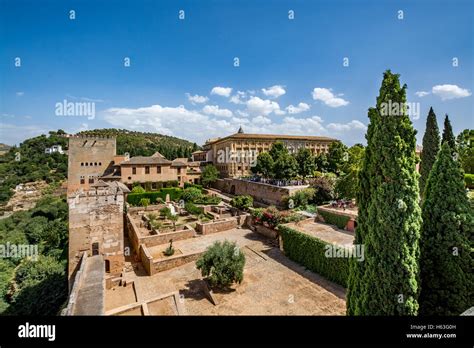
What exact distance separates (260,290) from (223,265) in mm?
2035

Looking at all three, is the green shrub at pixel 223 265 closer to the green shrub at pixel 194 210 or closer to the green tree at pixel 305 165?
the green shrub at pixel 194 210

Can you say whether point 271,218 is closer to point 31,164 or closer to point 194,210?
point 194,210

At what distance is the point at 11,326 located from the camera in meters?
3.04

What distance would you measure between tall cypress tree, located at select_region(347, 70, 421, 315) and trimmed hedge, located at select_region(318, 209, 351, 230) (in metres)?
11.9

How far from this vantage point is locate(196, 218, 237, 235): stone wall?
60.2 ft

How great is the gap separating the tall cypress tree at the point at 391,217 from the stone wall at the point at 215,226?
14069 millimetres

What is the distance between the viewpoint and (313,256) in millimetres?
12055

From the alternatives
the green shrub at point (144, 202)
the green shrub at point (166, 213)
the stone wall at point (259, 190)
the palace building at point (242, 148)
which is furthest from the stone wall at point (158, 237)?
the palace building at point (242, 148)

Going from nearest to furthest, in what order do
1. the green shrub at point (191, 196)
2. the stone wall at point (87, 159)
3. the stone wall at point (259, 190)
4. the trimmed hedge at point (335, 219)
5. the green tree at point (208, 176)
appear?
the trimmed hedge at point (335, 219) < the stone wall at point (259, 190) < the green shrub at point (191, 196) < the stone wall at point (87, 159) < the green tree at point (208, 176)

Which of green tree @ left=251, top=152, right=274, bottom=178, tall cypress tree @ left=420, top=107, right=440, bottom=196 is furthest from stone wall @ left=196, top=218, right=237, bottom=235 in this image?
tall cypress tree @ left=420, top=107, right=440, bottom=196

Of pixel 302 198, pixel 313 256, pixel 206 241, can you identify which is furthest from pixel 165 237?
pixel 302 198

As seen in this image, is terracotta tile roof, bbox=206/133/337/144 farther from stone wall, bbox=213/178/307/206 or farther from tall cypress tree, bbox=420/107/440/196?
tall cypress tree, bbox=420/107/440/196

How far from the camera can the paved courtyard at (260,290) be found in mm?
9023

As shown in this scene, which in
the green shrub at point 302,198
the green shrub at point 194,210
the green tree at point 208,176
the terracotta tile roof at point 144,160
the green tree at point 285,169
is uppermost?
the terracotta tile roof at point 144,160
